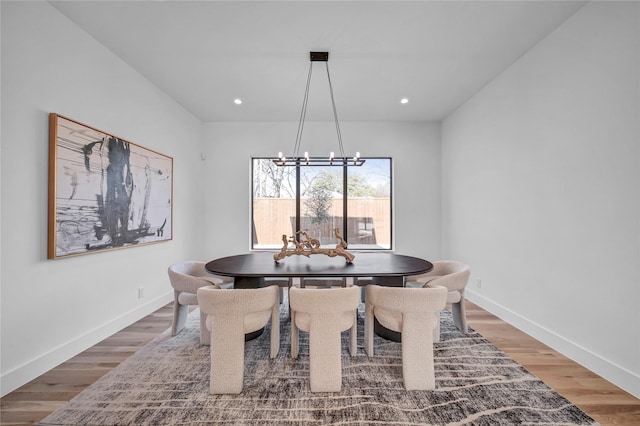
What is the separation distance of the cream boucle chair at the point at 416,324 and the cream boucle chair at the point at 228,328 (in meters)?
0.91

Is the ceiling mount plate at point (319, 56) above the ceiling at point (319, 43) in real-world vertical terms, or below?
below

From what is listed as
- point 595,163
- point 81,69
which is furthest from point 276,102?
point 595,163

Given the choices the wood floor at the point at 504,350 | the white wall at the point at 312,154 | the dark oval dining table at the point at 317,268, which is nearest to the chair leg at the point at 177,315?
the wood floor at the point at 504,350

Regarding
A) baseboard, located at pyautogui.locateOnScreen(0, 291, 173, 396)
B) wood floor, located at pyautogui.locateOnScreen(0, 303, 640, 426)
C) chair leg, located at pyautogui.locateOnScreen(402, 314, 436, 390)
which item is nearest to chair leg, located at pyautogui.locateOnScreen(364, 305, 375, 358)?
chair leg, located at pyautogui.locateOnScreen(402, 314, 436, 390)

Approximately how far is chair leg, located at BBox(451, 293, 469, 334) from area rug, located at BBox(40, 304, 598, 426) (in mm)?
345

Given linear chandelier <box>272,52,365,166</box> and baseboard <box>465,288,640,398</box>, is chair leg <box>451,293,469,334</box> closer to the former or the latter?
baseboard <box>465,288,640,398</box>

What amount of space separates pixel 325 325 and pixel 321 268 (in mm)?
577

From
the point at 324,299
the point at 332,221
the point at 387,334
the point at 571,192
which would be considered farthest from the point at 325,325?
the point at 332,221

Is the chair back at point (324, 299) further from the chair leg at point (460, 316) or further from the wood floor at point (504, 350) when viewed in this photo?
the wood floor at point (504, 350)

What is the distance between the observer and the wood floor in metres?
1.60

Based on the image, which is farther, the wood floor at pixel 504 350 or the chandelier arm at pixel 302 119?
the chandelier arm at pixel 302 119

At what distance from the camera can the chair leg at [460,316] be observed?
2578 millimetres

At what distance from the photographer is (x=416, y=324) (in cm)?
174

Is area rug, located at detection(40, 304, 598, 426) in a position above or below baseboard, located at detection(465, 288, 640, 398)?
below
